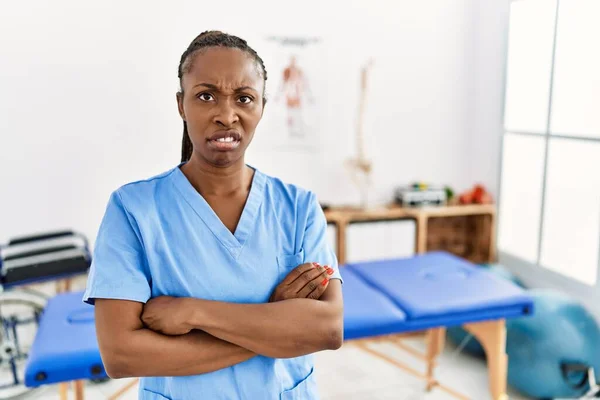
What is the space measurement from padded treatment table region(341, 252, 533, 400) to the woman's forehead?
1.24 m

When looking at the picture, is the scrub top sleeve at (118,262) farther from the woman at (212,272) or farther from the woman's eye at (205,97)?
the woman's eye at (205,97)

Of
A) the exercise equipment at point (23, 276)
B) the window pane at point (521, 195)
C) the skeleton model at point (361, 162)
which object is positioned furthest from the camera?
the skeleton model at point (361, 162)

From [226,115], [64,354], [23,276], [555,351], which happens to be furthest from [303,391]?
[23,276]

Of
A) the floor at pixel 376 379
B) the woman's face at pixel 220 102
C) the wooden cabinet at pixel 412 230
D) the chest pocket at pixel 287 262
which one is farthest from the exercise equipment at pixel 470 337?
the woman's face at pixel 220 102

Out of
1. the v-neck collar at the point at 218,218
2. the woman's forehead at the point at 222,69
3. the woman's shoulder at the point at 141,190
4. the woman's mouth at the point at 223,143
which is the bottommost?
the v-neck collar at the point at 218,218

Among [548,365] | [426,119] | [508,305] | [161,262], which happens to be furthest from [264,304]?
[426,119]

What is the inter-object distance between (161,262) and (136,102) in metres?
2.40

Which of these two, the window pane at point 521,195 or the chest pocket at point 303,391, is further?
the window pane at point 521,195

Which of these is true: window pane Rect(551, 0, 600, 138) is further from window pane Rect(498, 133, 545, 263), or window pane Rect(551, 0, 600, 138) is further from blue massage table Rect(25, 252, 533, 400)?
blue massage table Rect(25, 252, 533, 400)

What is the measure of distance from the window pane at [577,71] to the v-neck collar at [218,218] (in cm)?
245

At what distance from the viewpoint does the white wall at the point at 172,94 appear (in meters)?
3.14

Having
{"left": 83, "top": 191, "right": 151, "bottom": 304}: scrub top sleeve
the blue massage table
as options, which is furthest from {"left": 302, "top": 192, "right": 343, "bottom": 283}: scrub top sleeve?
the blue massage table

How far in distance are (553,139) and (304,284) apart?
103 inches

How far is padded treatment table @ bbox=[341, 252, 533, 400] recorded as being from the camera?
2.15 metres
